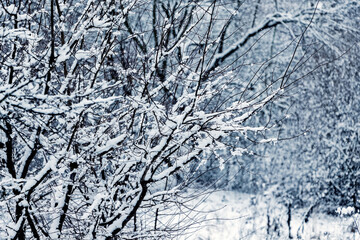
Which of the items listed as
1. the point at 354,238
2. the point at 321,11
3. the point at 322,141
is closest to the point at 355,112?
the point at 322,141

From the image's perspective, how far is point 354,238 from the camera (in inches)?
248

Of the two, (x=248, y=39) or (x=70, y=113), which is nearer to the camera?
(x=70, y=113)

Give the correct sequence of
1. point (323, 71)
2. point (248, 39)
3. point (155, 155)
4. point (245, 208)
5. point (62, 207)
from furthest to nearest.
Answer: point (248, 39)
point (323, 71)
point (245, 208)
point (62, 207)
point (155, 155)

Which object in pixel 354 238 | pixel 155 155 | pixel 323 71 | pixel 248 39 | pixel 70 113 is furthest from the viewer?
pixel 248 39

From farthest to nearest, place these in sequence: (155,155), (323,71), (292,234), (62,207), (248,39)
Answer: (248,39)
(323,71)
(292,234)
(62,207)
(155,155)

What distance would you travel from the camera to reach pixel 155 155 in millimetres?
2434

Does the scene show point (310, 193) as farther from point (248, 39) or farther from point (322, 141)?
point (248, 39)

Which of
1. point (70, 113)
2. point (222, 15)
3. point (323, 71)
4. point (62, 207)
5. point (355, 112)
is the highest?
point (222, 15)

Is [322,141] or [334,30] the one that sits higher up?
[334,30]

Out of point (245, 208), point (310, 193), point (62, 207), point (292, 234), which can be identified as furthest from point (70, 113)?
point (310, 193)

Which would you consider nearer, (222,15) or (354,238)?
(354,238)

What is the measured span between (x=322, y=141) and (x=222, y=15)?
14.1 ft

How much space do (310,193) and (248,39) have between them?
4230mm

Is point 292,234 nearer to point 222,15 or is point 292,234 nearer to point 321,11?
point 321,11
